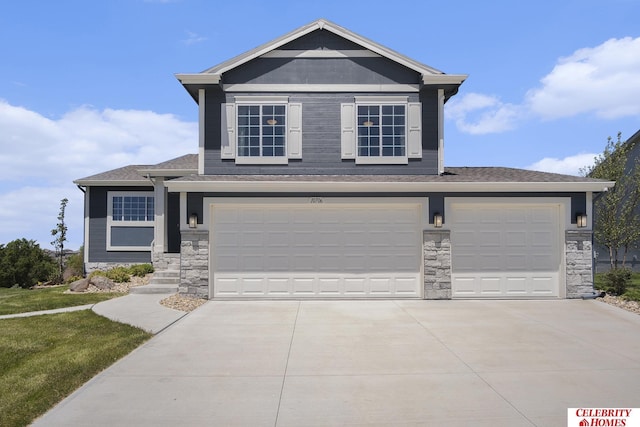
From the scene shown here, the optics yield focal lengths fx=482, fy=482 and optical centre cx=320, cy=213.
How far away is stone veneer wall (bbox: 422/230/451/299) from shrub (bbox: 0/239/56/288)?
48.1 feet

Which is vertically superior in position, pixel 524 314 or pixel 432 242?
pixel 432 242

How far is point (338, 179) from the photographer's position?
12.9 meters

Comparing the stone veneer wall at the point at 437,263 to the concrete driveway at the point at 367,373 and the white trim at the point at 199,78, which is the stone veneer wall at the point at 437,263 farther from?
the white trim at the point at 199,78

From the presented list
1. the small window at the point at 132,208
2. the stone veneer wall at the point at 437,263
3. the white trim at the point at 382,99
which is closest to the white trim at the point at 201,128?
the white trim at the point at 382,99

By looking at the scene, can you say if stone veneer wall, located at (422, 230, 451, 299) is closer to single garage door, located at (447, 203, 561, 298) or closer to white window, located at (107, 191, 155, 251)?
single garage door, located at (447, 203, 561, 298)

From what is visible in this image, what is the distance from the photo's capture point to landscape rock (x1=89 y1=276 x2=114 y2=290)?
1515 centimetres

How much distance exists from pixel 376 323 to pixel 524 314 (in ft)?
11.7

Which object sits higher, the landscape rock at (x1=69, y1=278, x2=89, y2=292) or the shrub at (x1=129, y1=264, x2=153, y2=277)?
the shrub at (x1=129, y1=264, x2=153, y2=277)

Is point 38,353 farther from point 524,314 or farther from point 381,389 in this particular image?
point 524,314

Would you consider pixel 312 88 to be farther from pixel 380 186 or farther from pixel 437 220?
pixel 437 220

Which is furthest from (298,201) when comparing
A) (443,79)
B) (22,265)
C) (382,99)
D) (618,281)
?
(22,265)

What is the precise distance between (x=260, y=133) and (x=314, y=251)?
3.71 meters

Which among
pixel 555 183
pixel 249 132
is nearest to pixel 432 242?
pixel 555 183

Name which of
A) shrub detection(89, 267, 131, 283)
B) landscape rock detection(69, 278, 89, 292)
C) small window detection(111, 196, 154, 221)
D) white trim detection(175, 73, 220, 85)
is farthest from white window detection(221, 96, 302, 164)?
small window detection(111, 196, 154, 221)
